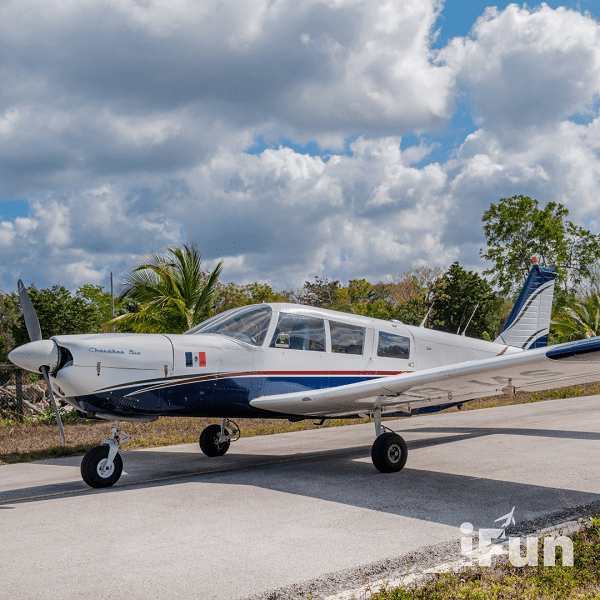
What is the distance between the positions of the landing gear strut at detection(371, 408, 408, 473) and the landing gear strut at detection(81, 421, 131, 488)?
315 cm

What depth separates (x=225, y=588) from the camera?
344cm

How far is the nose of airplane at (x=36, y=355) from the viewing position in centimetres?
620

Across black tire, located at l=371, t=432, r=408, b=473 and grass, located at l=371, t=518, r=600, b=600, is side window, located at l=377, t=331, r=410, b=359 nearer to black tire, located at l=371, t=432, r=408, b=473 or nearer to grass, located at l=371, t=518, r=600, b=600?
black tire, located at l=371, t=432, r=408, b=473

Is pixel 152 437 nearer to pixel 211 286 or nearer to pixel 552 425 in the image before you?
pixel 211 286

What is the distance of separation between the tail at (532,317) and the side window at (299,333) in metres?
4.77

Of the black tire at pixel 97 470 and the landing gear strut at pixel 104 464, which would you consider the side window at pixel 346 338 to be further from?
the black tire at pixel 97 470

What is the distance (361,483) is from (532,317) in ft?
20.3

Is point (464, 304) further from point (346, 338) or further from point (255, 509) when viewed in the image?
point (255, 509)

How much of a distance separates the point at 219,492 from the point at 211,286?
1020 cm

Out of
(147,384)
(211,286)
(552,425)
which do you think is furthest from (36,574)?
(211,286)

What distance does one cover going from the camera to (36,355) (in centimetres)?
620

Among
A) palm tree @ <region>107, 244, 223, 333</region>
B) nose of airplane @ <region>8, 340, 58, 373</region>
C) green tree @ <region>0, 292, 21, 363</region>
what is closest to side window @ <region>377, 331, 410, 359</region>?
nose of airplane @ <region>8, 340, 58, 373</region>

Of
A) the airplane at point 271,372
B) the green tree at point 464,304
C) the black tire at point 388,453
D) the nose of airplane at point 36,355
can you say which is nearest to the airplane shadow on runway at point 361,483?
the black tire at point 388,453

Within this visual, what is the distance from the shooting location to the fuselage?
648 cm
